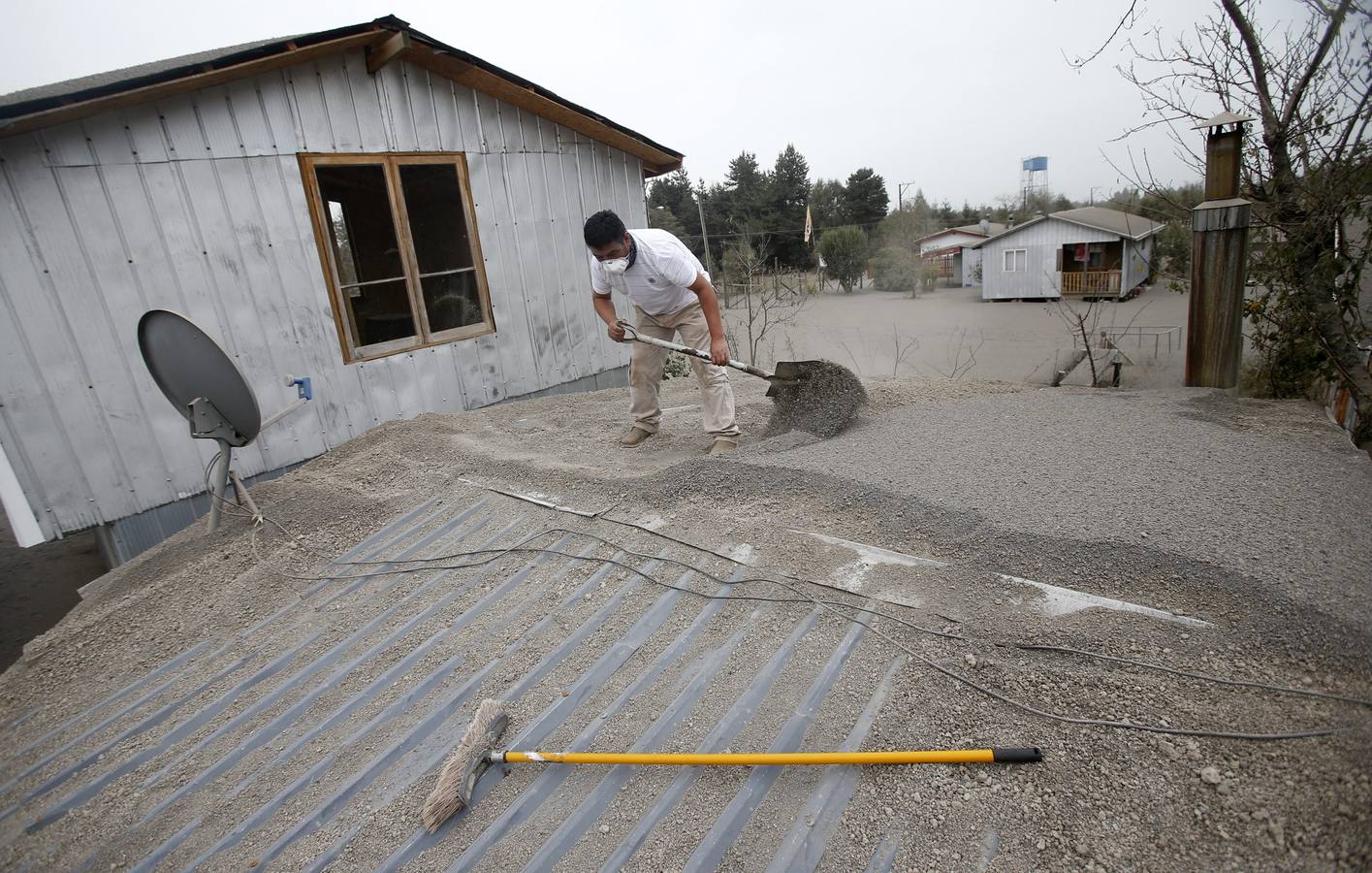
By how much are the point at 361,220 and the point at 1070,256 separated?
A: 95.3ft

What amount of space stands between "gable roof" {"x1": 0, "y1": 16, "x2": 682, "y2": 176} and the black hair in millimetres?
2354

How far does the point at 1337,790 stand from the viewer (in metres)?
1.59

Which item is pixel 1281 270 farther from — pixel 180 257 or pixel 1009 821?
pixel 180 257

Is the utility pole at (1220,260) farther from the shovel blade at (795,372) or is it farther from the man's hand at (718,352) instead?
the man's hand at (718,352)

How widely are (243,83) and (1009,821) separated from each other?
618 cm

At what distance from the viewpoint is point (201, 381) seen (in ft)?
12.5

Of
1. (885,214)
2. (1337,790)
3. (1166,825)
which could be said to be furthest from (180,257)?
(885,214)

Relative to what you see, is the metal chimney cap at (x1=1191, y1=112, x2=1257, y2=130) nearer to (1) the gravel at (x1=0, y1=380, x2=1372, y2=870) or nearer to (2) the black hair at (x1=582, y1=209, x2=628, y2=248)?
(1) the gravel at (x1=0, y1=380, x2=1372, y2=870)

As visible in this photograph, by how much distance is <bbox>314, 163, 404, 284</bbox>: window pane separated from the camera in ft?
19.0

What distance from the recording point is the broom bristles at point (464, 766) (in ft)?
6.44

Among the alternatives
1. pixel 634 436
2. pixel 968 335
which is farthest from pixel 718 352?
pixel 968 335

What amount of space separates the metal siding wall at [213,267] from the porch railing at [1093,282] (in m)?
27.0

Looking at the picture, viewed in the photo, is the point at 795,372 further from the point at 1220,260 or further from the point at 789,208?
the point at 789,208

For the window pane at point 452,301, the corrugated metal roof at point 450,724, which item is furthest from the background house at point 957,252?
the corrugated metal roof at point 450,724
